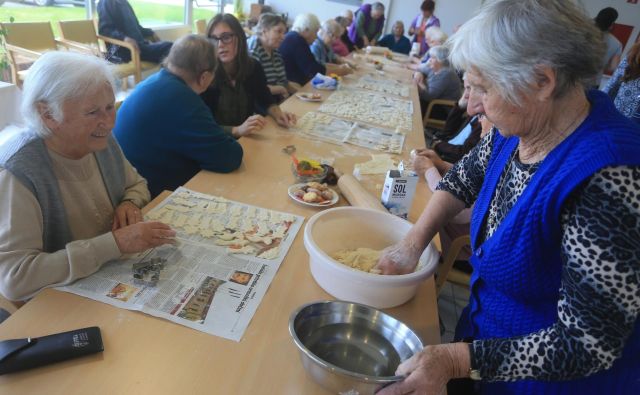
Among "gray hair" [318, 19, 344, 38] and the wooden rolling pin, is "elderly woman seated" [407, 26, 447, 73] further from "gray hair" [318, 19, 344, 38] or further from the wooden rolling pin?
the wooden rolling pin

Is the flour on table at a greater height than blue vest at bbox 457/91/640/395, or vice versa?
blue vest at bbox 457/91/640/395

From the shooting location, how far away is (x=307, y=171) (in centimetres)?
175

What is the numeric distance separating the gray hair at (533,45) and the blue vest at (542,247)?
0.11 meters

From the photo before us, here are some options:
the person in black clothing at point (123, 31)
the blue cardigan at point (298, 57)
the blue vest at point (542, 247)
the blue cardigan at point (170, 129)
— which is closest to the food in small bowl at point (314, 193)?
the blue cardigan at point (170, 129)

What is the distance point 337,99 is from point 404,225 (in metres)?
2.14

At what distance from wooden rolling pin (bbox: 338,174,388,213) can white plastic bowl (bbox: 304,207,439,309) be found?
20 cm

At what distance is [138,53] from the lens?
4707 millimetres

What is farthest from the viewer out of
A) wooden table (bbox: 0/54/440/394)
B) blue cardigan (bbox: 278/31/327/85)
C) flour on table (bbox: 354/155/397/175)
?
blue cardigan (bbox: 278/31/327/85)

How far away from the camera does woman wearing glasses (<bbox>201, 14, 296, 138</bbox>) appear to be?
→ 7.92ft

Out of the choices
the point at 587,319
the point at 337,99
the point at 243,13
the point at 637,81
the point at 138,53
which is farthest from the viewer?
the point at 243,13

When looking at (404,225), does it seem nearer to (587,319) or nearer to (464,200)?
(464,200)

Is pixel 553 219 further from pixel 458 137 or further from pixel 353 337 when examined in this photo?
pixel 458 137

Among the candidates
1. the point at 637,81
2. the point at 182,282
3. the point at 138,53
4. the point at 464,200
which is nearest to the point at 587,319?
the point at 464,200

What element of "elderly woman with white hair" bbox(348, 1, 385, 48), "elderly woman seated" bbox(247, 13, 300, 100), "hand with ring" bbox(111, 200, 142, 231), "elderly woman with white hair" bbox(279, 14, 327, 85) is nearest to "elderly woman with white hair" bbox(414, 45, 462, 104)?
"elderly woman with white hair" bbox(279, 14, 327, 85)
